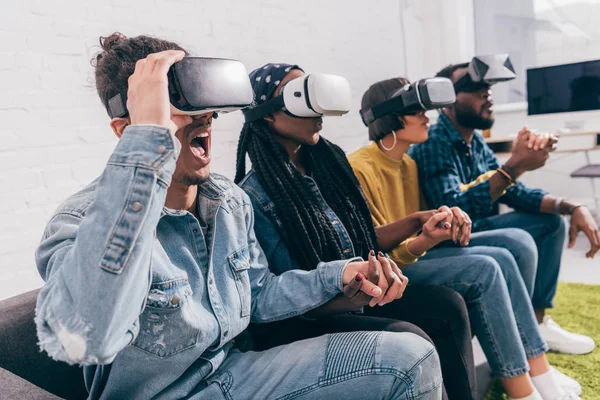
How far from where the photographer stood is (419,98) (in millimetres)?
1840

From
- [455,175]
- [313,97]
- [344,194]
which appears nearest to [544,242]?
[455,175]

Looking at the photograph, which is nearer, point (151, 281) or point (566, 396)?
point (151, 281)

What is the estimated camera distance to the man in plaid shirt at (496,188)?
200cm

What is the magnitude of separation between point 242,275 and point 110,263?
0.45m

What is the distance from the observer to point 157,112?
2.59ft

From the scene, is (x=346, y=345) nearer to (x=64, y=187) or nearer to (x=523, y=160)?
(x=64, y=187)

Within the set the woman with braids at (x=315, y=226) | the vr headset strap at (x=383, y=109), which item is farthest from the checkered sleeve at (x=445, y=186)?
the woman with braids at (x=315, y=226)

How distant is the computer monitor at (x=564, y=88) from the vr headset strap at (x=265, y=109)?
275 centimetres

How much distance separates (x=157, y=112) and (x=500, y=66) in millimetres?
1788

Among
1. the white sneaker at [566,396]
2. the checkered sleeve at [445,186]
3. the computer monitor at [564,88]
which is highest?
the computer monitor at [564,88]

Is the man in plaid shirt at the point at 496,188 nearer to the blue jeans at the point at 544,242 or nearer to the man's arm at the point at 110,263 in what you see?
the blue jeans at the point at 544,242

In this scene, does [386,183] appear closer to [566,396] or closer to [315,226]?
[315,226]

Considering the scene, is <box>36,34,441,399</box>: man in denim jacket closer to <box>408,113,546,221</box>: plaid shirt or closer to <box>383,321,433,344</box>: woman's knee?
<box>383,321,433,344</box>: woman's knee

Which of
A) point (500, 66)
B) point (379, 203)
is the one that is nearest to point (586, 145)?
point (500, 66)
